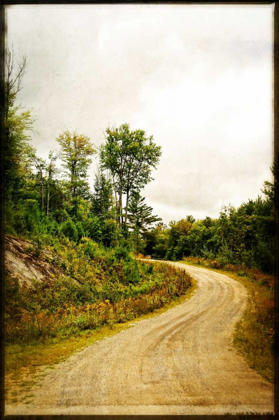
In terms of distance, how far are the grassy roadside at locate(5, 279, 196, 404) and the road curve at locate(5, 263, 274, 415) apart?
0.60 feet

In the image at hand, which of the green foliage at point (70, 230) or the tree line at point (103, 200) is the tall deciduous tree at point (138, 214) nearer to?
the tree line at point (103, 200)

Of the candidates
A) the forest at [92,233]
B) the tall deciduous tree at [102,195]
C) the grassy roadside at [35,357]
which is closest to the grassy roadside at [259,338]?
the forest at [92,233]

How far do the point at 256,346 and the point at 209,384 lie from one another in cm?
200

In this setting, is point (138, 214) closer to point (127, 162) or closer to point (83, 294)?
point (127, 162)

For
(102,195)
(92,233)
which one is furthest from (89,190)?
(92,233)

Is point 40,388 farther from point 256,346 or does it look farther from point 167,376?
point 256,346

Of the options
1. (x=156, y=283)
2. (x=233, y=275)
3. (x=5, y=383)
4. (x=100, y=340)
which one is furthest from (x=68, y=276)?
(x=233, y=275)

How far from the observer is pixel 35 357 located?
194 inches

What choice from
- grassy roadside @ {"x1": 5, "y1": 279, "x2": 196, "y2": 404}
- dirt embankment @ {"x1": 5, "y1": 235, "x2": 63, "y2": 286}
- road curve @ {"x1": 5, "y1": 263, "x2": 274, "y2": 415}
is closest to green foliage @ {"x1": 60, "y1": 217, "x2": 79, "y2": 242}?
dirt embankment @ {"x1": 5, "y1": 235, "x2": 63, "y2": 286}

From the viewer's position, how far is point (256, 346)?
206 inches

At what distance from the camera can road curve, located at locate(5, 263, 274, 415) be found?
3.43 m

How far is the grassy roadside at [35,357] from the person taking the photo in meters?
3.76

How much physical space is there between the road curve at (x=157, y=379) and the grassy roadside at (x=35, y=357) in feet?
0.60

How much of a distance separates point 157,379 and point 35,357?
8.94 ft
